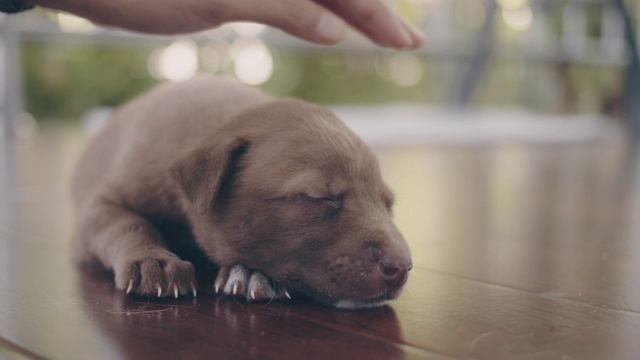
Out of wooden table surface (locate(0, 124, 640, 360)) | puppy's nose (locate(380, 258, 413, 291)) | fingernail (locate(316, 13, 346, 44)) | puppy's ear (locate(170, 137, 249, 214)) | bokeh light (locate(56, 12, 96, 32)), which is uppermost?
bokeh light (locate(56, 12, 96, 32))

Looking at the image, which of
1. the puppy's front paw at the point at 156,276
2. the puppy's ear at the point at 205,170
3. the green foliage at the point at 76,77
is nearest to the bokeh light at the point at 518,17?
the green foliage at the point at 76,77

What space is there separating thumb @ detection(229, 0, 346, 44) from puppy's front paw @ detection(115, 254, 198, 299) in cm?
62

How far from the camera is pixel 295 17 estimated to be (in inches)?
81.1

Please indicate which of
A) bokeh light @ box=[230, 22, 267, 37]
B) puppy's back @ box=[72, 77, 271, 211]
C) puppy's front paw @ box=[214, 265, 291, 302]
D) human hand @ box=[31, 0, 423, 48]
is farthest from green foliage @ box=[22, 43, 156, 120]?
puppy's front paw @ box=[214, 265, 291, 302]

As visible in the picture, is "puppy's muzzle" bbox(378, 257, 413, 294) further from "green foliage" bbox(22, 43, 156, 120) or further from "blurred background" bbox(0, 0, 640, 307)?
"green foliage" bbox(22, 43, 156, 120)

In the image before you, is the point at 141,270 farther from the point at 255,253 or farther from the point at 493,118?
the point at 493,118

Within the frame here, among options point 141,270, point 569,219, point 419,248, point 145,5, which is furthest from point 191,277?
point 569,219

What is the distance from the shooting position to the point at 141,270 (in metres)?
1.77

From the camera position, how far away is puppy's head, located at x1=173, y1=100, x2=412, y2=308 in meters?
1.66

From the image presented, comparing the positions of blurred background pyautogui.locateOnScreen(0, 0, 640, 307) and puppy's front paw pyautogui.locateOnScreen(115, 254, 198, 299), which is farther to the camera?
blurred background pyautogui.locateOnScreen(0, 0, 640, 307)

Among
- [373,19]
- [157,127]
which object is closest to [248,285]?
[157,127]

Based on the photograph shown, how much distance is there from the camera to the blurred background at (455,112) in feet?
8.50

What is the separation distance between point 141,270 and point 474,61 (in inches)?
263

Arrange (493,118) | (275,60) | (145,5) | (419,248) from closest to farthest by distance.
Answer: (145,5)
(419,248)
(493,118)
(275,60)
